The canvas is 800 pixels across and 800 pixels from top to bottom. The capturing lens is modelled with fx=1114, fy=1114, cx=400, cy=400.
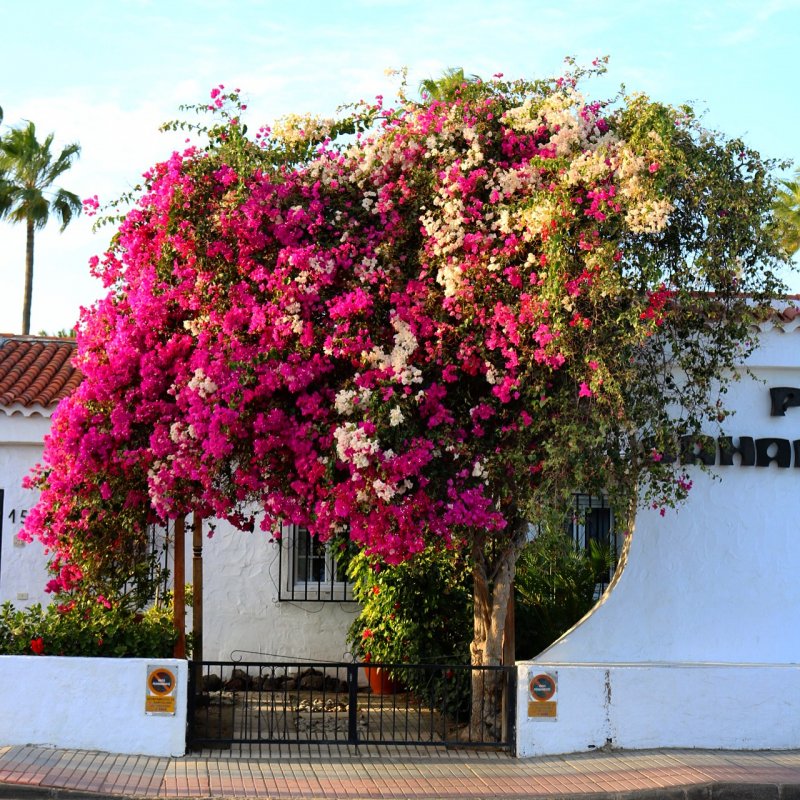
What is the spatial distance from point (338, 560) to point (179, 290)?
16.0 ft

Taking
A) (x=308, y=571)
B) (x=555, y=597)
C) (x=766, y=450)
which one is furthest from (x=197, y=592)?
(x=766, y=450)

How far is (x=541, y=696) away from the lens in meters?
9.75

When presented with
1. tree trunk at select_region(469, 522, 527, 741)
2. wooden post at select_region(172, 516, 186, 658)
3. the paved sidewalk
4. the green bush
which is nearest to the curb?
the paved sidewalk

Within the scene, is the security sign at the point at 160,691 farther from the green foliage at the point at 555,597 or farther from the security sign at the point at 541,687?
the green foliage at the point at 555,597

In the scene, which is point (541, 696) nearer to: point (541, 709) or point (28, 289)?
point (541, 709)

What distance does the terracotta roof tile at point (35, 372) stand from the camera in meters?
12.9

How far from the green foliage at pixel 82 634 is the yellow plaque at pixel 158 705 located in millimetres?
593

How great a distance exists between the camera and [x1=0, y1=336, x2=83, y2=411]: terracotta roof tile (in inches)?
506

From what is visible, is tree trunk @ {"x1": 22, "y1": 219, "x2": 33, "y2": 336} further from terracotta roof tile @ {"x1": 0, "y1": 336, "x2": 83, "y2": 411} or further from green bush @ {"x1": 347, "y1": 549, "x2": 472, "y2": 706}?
green bush @ {"x1": 347, "y1": 549, "x2": 472, "y2": 706}

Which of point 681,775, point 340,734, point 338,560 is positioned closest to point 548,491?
point 681,775

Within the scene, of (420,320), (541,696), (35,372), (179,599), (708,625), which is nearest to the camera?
(420,320)

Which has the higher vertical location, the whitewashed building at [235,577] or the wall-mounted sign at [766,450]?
the wall-mounted sign at [766,450]

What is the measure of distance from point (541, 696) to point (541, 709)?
12cm

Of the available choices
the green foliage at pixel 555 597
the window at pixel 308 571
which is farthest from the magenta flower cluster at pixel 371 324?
the window at pixel 308 571
